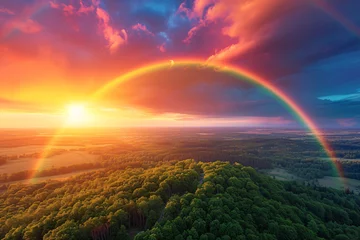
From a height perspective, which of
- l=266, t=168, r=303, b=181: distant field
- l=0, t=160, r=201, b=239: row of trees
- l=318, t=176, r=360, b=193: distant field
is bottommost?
l=318, t=176, r=360, b=193: distant field

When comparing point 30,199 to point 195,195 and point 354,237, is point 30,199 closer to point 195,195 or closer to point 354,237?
point 195,195

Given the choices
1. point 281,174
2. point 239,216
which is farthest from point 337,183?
point 239,216

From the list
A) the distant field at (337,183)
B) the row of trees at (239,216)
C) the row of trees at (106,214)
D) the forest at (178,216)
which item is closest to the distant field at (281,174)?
the distant field at (337,183)

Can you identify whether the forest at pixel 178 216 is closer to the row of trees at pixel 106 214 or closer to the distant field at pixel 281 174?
the row of trees at pixel 106 214

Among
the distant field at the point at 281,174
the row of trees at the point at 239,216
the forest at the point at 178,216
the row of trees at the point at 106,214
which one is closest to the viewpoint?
the row of trees at the point at 239,216

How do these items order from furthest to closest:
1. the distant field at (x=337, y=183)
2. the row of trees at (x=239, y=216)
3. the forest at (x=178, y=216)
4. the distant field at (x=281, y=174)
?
the distant field at (x=281, y=174)
the distant field at (x=337, y=183)
the forest at (x=178, y=216)
the row of trees at (x=239, y=216)

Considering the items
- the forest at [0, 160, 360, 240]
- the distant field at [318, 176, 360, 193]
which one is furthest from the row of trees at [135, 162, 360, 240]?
the distant field at [318, 176, 360, 193]

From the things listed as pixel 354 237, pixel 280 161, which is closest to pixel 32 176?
pixel 354 237

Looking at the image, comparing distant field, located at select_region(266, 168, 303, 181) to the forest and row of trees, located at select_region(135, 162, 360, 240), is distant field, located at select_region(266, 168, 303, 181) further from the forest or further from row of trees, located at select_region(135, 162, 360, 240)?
the forest
